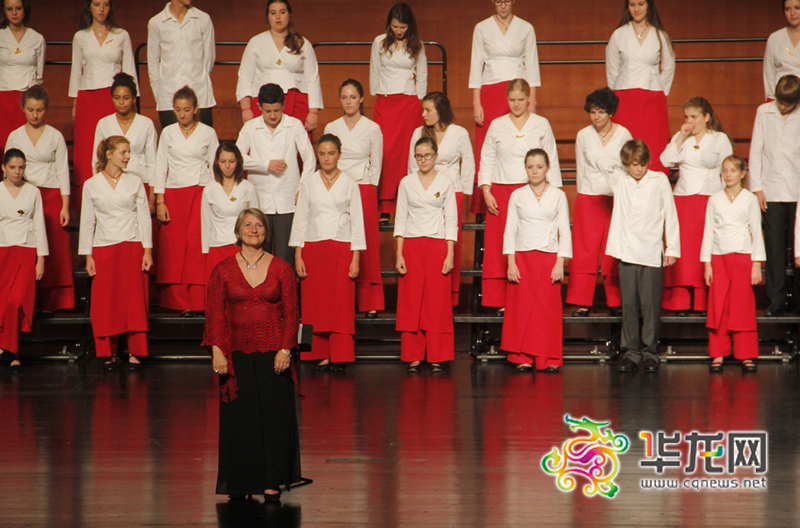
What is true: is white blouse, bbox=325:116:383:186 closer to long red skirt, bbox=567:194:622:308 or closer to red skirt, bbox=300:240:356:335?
red skirt, bbox=300:240:356:335

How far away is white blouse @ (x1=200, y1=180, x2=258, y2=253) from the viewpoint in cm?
561

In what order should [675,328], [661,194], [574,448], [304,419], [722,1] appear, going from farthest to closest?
[722,1], [675,328], [661,194], [304,419], [574,448]

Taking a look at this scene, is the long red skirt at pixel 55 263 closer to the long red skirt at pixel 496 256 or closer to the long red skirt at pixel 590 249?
the long red skirt at pixel 496 256

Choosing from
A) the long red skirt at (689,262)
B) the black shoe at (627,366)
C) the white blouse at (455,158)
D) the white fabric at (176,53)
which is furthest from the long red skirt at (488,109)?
the white fabric at (176,53)

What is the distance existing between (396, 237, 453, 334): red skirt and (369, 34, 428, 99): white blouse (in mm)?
1187

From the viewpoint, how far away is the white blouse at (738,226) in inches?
217

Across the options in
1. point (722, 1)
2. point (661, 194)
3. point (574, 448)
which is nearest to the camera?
point (574, 448)

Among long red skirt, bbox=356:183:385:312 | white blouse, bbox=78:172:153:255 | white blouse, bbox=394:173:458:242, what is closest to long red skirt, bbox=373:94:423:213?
long red skirt, bbox=356:183:385:312

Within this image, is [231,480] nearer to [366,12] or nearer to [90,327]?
[90,327]

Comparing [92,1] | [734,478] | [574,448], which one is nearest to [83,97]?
[92,1]

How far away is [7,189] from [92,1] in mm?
1477

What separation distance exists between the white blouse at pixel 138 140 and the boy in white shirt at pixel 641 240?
9.87 ft

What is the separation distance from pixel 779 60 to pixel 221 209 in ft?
12.8

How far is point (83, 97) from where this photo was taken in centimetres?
637
